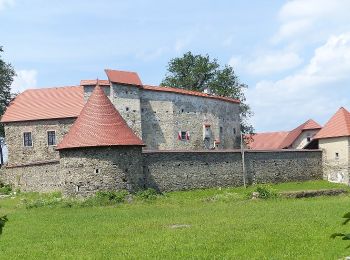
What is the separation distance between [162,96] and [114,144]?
14824 mm

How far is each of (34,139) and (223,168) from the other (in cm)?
1653

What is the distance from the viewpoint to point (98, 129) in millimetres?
29781

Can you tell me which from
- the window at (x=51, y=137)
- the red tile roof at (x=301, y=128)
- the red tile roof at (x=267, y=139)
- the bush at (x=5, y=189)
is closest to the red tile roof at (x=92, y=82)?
the window at (x=51, y=137)

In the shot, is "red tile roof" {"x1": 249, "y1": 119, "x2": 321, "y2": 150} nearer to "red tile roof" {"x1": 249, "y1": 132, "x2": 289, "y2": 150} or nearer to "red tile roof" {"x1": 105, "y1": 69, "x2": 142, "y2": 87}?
"red tile roof" {"x1": 249, "y1": 132, "x2": 289, "y2": 150}

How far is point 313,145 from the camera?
43.3m

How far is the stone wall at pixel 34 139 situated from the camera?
42.3 metres

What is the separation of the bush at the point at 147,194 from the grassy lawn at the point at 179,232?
1.93 m

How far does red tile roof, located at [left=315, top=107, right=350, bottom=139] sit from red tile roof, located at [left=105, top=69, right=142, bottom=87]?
15.2 m

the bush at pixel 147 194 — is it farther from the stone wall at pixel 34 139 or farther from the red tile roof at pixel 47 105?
the stone wall at pixel 34 139

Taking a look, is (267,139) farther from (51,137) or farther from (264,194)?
(264,194)

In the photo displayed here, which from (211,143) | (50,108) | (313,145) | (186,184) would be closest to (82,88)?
(50,108)

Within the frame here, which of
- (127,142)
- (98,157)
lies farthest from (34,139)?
(127,142)

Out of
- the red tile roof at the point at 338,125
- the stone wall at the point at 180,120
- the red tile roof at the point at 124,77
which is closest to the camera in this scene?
the red tile roof at the point at 124,77

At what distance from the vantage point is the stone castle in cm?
2958
